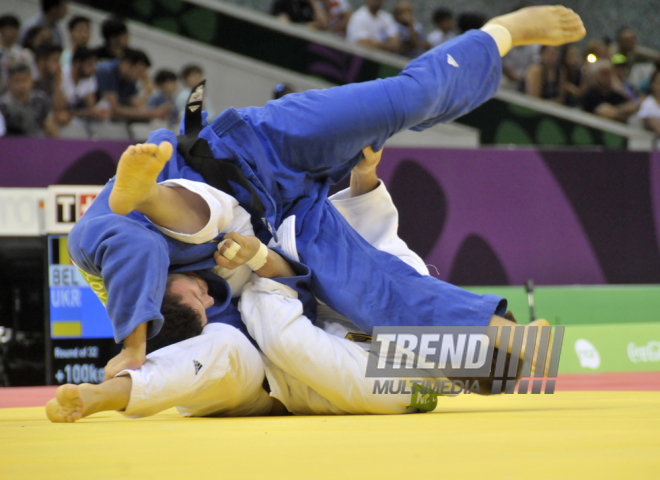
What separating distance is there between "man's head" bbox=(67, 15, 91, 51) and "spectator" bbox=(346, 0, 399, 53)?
202 centimetres

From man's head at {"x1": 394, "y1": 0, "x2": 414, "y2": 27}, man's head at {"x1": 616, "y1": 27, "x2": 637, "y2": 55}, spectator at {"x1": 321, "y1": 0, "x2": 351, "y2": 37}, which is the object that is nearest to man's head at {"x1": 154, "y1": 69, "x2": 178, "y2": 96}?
spectator at {"x1": 321, "y1": 0, "x2": 351, "y2": 37}

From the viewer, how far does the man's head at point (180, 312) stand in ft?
4.88

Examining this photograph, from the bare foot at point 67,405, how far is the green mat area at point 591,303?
2601mm

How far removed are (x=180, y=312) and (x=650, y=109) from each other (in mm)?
5291

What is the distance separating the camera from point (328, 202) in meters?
1.83

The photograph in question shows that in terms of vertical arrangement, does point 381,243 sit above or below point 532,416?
above

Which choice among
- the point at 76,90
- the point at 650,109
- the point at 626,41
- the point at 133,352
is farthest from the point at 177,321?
the point at 626,41

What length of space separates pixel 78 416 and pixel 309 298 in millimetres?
579

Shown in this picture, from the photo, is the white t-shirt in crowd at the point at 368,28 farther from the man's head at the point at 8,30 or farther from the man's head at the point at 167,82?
the man's head at the point at 8,30

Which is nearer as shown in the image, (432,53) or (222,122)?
(222,122)

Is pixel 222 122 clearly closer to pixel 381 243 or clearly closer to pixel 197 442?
pixel 381 243

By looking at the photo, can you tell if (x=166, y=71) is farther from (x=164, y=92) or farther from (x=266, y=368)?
(x=266, y=368)

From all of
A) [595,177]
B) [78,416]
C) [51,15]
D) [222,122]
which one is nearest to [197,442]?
[78,416]

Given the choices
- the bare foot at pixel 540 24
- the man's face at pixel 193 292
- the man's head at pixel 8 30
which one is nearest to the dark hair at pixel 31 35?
the man's head at pixel 8 30
